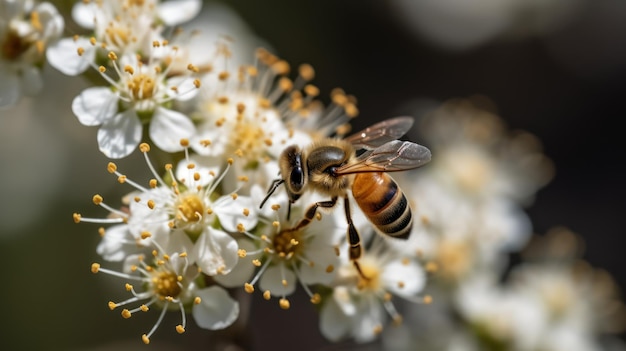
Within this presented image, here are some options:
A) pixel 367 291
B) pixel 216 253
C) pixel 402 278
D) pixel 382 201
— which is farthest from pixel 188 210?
pixel 402 278

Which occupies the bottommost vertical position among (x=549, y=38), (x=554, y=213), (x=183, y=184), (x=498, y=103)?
(x=554, y=213)

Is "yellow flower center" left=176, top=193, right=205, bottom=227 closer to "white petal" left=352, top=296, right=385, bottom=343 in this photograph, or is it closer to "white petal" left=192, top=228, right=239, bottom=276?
"white petal" left=192, top=228, right=239, bottom=276

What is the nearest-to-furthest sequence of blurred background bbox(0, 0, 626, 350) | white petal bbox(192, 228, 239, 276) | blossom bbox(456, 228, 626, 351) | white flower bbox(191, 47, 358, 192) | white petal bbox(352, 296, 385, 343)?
1. white petal bbox(192, 228, 239, 276)
2. white flower bbox(191, 47, 358, 192)
3. white petal bbox(352, 296, 385, 343)
4. blossom bbox(456, 228, 626, 351)
5. blurred background bbox(0, 0, 626, 350)

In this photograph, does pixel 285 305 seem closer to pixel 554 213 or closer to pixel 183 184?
pixel 183 184

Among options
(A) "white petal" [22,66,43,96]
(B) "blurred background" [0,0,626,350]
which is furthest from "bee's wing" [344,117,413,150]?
(B) "blurred background" [0,0,626,350]

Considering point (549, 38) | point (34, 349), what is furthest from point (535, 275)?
point (549, 38)

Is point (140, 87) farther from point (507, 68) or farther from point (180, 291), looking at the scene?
point (507, 68)
